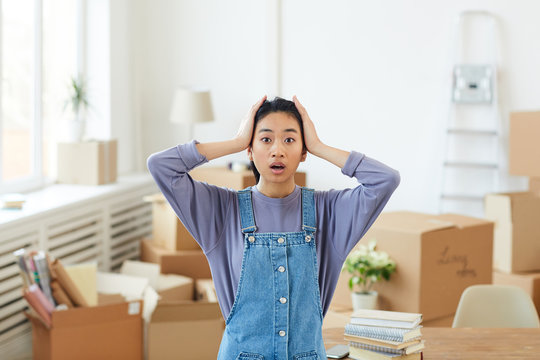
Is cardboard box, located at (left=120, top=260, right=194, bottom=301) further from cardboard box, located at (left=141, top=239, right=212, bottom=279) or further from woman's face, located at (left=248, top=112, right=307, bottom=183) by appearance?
woman's face, located at (left=248, top=112, right=307, bottom=183)

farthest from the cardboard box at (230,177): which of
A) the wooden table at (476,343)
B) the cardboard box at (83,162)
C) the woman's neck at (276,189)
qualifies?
the woman's neck at (276,189)

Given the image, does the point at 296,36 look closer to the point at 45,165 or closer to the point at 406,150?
the point at 406,150

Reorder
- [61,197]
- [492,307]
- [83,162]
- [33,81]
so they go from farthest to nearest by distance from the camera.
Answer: [83,162] → [33,81] → [61,197] → [492,307]

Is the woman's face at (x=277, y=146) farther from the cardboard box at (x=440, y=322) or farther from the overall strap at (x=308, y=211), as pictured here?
the cardboard box at (x=440, y=322)

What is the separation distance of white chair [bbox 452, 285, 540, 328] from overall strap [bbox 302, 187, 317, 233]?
1269 millimetres

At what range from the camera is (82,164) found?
13.7 ft

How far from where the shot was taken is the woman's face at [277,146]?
157 cm

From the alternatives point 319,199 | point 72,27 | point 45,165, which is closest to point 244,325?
point 319,199

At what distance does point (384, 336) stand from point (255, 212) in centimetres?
60

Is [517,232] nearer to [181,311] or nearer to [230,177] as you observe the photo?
[230,177]

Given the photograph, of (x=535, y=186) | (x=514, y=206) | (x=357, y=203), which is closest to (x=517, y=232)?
(x=514, y=206)

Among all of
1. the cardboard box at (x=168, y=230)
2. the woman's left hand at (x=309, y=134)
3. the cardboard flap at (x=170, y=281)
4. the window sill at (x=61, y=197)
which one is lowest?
the cardboard flap at (x=170, y=281)

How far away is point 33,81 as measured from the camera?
4027mm

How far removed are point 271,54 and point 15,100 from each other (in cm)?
179
